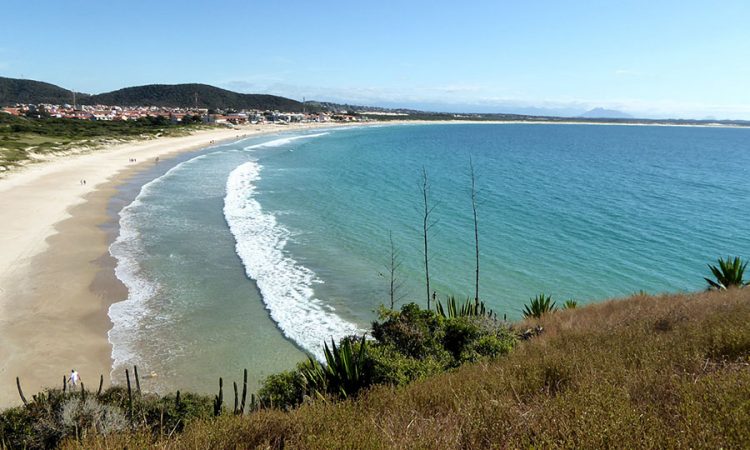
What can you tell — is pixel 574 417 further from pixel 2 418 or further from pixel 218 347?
pixel 218 347

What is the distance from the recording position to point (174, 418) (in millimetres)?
7129

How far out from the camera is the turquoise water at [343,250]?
1437 cm

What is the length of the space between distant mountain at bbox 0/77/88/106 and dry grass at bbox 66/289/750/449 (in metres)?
202

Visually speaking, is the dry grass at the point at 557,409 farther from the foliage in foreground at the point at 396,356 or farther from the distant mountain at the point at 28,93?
the distant mountain at the point at 28,93

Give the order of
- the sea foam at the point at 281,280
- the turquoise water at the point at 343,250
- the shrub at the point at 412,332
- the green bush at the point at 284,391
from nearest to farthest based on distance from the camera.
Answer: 1. the green bush at the point at 284,391
2. the shrub at the point at 412,332
3. the turquoise water at the point at 343,250
4. the sea foam at the point at 281,280

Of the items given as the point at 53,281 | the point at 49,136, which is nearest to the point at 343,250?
the point at 53,281

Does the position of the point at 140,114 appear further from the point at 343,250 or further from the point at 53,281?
the point at 53,281

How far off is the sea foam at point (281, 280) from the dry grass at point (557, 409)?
8046 mm

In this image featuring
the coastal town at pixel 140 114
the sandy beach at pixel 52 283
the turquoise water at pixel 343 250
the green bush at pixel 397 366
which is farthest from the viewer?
the coastal town at pixel 140 114

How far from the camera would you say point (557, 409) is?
3.91 m

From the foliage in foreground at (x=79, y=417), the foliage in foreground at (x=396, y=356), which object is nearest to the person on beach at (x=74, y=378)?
the foliage in foreground at (x=79, y=417)

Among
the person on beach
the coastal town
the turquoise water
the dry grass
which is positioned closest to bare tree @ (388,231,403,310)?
the turquoise water

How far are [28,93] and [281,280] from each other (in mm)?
210054

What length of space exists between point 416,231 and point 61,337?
17.7m
